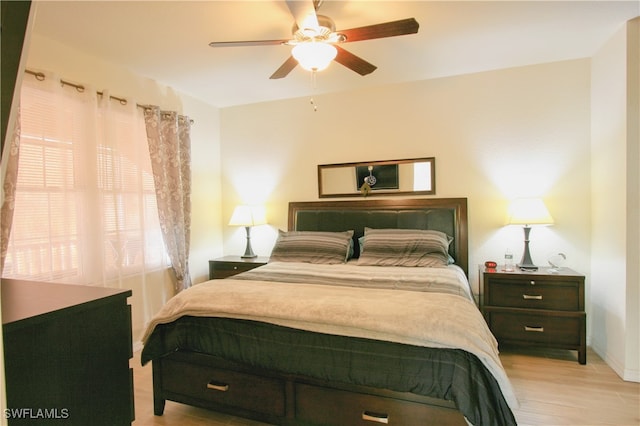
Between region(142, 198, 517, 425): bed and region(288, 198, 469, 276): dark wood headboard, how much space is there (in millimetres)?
898

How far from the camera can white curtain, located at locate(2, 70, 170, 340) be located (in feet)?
7.84

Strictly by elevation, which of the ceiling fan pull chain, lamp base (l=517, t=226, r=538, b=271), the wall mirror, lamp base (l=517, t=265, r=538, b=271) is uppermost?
the ceiling fan pull chain

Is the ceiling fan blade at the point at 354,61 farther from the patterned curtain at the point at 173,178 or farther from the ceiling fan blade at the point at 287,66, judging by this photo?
the patterned curtain at the point at 173,178

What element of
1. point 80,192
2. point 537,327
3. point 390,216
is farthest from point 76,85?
point 537,327

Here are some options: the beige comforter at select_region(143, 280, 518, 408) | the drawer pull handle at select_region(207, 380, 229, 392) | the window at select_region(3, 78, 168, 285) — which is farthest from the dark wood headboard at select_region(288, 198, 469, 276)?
the drawer pull handle at select_region(207, 380, 229, 392)

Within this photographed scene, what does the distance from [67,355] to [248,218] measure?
3062mm

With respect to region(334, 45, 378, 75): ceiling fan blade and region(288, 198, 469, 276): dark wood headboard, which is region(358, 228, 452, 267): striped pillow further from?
region(334, 45, 378, 75): ceiling fan blade

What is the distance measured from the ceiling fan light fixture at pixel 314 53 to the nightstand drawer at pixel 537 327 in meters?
2.40

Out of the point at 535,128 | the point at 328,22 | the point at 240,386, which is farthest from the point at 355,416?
the point at 535,128

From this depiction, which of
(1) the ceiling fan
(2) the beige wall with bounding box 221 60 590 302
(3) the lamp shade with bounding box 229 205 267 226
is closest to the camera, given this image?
(1) the ceiling fan

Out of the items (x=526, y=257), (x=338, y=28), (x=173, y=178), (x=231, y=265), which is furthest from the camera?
(x=231, y=265)

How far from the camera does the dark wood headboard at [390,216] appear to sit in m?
3.40

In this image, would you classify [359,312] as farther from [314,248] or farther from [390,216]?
[390,216]

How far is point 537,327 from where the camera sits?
280 centimetres
